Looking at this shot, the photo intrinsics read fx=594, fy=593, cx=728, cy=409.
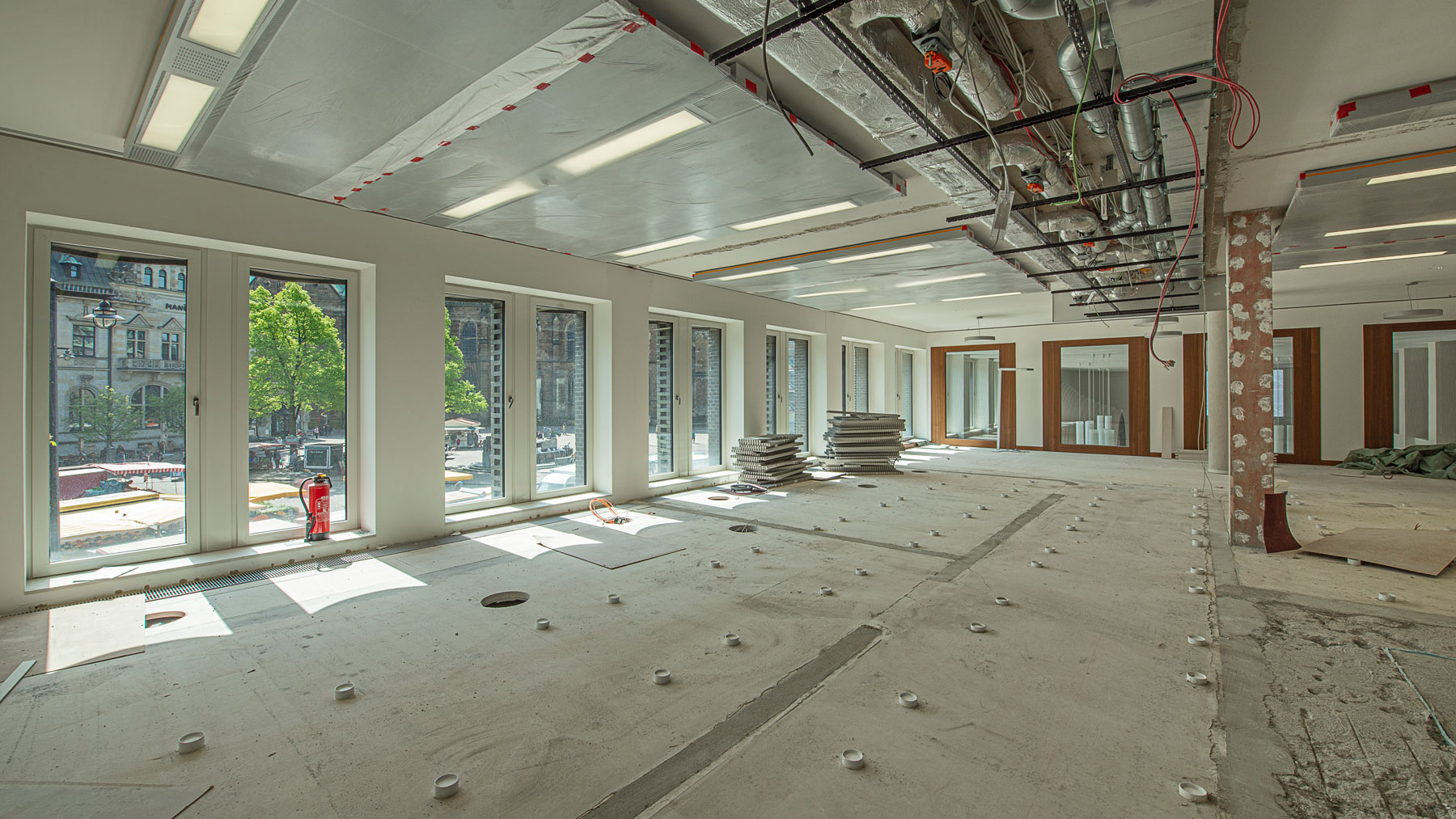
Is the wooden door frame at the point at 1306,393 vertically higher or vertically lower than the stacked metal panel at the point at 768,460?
higher

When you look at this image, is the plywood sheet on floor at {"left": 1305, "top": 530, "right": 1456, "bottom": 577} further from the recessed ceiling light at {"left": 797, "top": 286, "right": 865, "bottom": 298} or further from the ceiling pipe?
the recessed ceiling light at {"left": 797, "top": 286, "right": 865, "bottom": 298}

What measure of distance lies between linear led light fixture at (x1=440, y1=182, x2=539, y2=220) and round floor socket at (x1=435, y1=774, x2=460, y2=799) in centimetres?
337

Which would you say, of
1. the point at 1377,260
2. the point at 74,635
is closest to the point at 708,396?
the point at 74,635

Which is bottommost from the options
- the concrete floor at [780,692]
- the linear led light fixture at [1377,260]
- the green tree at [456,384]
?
the concrete floor at [780,692]

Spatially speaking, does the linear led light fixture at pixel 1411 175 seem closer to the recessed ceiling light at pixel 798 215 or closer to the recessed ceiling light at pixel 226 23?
the recessed ceiling light at pixel 798 215

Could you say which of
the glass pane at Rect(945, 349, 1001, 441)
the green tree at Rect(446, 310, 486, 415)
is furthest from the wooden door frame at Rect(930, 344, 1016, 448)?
the green tree at Rect(446, 310, 486, 415)

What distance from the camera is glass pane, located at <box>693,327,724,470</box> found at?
8094 millimetres

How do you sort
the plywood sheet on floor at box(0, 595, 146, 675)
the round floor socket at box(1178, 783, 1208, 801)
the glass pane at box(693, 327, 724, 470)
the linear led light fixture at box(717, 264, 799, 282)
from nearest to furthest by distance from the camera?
the round floor socket at box(1178, 783, 1208, 801)
the plywood sheet on floor at box(0, 595, 146, 675)
the linear led light fixture at box(717, 264, 799, 282)
the glass pane at box(693, 327, 724, 470)

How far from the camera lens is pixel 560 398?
630 cm

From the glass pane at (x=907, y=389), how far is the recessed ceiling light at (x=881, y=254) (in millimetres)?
7378

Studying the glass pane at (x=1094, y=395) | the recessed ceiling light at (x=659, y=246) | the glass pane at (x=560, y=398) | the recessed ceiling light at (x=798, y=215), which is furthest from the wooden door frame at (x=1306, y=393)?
the glass pane at (x=560, y=398)

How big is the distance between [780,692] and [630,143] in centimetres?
288

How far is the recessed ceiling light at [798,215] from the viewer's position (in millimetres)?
4547

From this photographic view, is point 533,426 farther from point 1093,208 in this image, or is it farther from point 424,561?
point 1093,208
